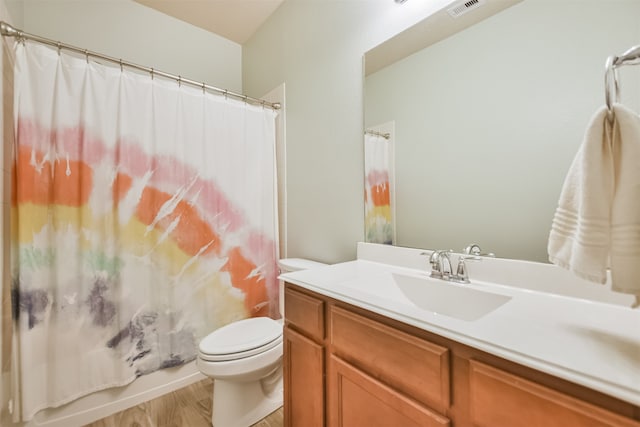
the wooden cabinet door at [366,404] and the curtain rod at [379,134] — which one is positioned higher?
the curtain rod at [379,134]

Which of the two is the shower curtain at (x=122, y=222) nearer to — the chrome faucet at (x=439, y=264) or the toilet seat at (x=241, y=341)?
the toilet seat at (x=241, y=341)

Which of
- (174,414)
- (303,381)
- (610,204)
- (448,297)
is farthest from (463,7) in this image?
(174,414)

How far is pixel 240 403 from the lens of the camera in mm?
1396

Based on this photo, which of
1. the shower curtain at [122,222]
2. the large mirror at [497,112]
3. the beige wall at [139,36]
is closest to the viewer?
the large mirror at [497,112]

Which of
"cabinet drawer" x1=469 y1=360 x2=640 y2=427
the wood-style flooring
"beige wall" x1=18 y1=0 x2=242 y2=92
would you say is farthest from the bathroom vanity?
"beige wall" x1=18 y1=0 x2=242 y2=92

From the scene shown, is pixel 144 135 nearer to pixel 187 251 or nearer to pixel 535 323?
pixel 187 251

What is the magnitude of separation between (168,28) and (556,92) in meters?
2.54

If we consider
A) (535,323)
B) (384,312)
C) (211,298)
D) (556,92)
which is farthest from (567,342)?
(211,298)

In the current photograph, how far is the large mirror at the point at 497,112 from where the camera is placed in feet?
2.68

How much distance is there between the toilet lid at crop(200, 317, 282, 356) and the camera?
133cm

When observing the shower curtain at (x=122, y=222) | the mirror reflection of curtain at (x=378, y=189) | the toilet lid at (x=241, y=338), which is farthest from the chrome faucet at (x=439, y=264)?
the shower curtain at (x=122, y=222)

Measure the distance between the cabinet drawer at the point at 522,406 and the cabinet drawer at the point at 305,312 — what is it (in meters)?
0.52

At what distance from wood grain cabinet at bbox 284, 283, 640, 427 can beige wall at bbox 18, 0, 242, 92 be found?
2078mm

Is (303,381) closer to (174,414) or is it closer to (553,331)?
(553,331)
